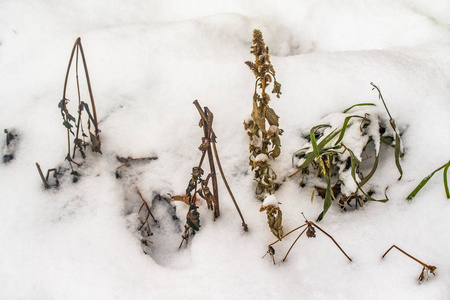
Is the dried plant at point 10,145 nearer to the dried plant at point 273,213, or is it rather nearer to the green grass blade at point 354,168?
the dried plant at point 273,213

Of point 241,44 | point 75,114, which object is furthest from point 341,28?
point 75,114

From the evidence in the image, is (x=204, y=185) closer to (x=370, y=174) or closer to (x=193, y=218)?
(x=193, y=218)

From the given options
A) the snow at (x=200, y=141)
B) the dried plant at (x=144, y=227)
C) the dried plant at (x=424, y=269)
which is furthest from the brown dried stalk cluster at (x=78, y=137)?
the dried plant at (x=424, y=269)

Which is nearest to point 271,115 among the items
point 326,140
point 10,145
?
point 326,140

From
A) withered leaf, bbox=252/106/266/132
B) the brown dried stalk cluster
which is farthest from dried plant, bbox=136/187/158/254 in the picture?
withered leaf, bbox=252/106/266/132

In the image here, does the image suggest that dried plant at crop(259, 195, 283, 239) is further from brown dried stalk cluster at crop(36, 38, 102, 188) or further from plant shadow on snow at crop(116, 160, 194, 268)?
brown dried stalk cluster at crop(36, 38, 102, 188)
